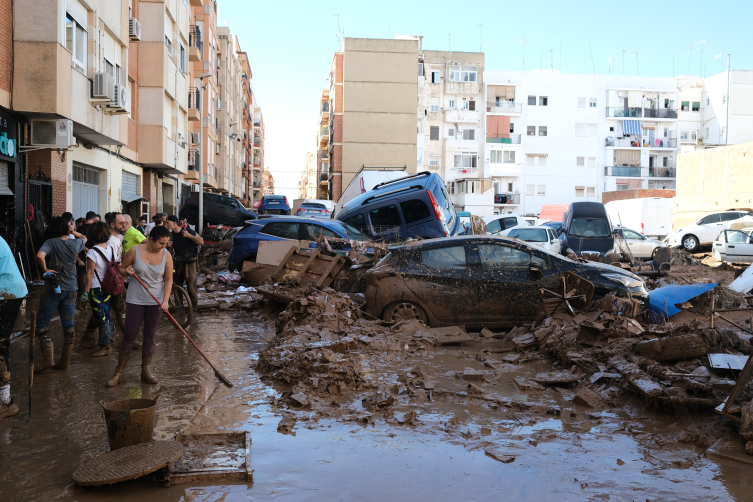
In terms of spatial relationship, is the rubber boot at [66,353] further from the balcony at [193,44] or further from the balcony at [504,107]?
the balcony at [504,107]

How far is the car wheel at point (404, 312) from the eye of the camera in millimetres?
9070

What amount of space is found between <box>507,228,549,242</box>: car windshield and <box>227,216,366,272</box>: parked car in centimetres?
896

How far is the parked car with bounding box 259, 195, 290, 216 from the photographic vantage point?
119 feet

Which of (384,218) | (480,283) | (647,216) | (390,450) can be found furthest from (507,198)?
(390,450)

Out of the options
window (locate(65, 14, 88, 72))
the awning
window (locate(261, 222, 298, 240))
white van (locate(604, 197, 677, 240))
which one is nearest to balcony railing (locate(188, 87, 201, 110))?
window (locate(65, 14, 88, 72))

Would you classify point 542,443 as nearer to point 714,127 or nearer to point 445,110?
point 445,110

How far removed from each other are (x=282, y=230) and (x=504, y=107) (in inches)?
2012

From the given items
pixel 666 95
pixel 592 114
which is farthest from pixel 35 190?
pixel 666 95

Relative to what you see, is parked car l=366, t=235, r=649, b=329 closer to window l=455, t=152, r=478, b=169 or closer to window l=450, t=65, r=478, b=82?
window l=455, t=152, r=478, b=169

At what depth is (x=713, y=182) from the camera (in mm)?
41344

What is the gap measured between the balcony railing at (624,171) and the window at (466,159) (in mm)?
13895

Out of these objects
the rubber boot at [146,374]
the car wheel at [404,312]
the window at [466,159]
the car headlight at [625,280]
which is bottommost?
the rubber boot at [146,374]

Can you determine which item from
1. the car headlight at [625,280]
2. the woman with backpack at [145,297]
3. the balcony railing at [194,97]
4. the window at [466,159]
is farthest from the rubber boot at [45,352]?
the window at [466,159]

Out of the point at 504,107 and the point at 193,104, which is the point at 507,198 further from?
the point at 193,104
